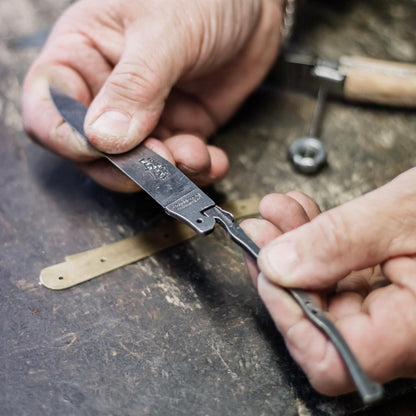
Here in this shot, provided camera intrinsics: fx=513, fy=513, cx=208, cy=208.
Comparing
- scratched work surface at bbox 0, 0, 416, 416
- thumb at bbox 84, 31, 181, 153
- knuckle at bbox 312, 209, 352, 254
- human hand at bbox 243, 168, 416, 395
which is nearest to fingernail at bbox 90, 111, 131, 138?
thumb at bbox 84, 31, 181, 153

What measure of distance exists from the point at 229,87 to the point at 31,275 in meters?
0.79

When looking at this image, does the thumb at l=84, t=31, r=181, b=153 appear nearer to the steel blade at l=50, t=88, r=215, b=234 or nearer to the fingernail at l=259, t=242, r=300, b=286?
the steel blade at l=50, t=88, r=215, b=234

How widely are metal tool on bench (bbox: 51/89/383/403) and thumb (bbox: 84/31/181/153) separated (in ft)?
0.13

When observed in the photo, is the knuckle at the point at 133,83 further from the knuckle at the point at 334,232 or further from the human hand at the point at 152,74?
the knuckle at the point at 334,232

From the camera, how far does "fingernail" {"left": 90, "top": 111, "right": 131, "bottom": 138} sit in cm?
108

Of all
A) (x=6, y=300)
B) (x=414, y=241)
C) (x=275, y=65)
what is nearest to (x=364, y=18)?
(x=275, y=65)

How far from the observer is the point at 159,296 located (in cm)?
108

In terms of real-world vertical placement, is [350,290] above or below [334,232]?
below

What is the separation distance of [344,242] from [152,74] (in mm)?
595

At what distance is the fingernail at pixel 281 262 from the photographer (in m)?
0.81

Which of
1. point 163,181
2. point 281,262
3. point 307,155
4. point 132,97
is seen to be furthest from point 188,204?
point 307,155

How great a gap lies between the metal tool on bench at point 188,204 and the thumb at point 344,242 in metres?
0.04

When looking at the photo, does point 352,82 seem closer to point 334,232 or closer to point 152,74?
point 152,74

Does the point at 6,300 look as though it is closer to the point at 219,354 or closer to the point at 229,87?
the point at 219,354
